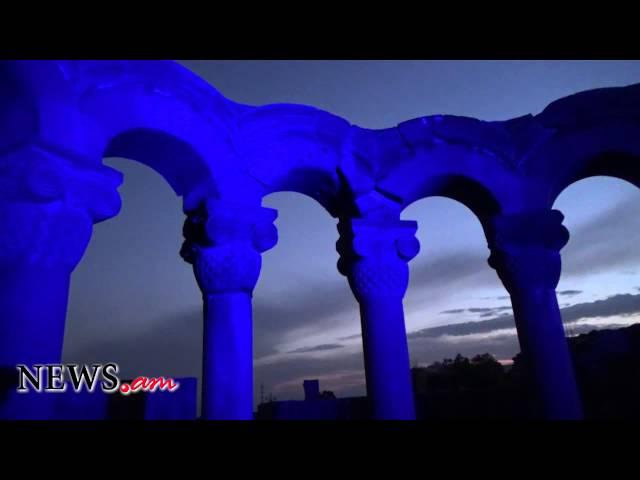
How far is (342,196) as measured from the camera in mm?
5352

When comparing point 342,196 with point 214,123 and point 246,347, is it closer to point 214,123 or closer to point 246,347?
point 214,123

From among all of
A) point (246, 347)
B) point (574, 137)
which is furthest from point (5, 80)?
point (574, 137)

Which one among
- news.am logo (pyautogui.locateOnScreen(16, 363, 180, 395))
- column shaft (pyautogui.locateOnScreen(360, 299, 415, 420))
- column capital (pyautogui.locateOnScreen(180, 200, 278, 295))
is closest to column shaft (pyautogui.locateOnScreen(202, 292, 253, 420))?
column capital (pyautogui.locateOnScreen(180, 200, 278, 295))

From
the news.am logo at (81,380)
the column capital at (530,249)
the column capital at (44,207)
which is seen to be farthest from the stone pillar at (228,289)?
the column capital at (530,249)

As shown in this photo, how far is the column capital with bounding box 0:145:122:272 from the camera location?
312 centimetres

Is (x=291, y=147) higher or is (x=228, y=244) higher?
(x=291, y=147)

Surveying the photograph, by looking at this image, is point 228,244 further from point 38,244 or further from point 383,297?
point 383,297

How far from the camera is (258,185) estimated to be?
4828 mm

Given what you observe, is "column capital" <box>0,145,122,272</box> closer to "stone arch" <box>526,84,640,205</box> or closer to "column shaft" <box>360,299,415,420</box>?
"column shaft" <box>360,299,415,420</box>

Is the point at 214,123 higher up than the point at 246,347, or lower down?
higher up

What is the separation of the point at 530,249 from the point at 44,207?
506 cm

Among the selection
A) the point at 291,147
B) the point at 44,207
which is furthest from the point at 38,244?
the point at 291,147

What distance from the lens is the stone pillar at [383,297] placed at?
4.58 metres
